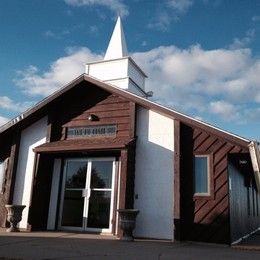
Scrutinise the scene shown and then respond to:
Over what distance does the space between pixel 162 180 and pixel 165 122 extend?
1.76m

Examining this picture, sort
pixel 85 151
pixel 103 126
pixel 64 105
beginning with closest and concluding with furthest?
1. pixel 85 151
2. pixel 103 126
3. pixel 64 105

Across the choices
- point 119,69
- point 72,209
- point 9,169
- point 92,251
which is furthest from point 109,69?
point 92,251

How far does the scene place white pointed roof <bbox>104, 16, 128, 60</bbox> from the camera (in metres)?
29.0

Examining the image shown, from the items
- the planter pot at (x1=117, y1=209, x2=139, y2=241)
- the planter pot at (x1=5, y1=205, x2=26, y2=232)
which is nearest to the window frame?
the planter pot at (x1=117, y1=209, x2=139, y2=241)

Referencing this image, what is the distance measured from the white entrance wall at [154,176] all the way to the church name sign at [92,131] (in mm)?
972

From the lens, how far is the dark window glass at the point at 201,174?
412 inches

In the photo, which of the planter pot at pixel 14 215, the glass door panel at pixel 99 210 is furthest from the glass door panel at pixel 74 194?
the planter pot at pixel 14 215

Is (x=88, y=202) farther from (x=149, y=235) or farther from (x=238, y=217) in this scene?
(x=238, y=217)

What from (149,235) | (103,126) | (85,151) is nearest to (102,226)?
(149,235)

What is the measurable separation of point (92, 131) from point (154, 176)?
278 centimetres

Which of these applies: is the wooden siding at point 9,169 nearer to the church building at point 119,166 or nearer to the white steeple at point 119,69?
the church building at point 119,166

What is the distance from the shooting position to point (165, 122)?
11.4 metres

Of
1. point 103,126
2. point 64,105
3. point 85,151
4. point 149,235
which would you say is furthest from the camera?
point 64,105

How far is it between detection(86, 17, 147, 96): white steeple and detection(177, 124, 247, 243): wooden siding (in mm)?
16271
